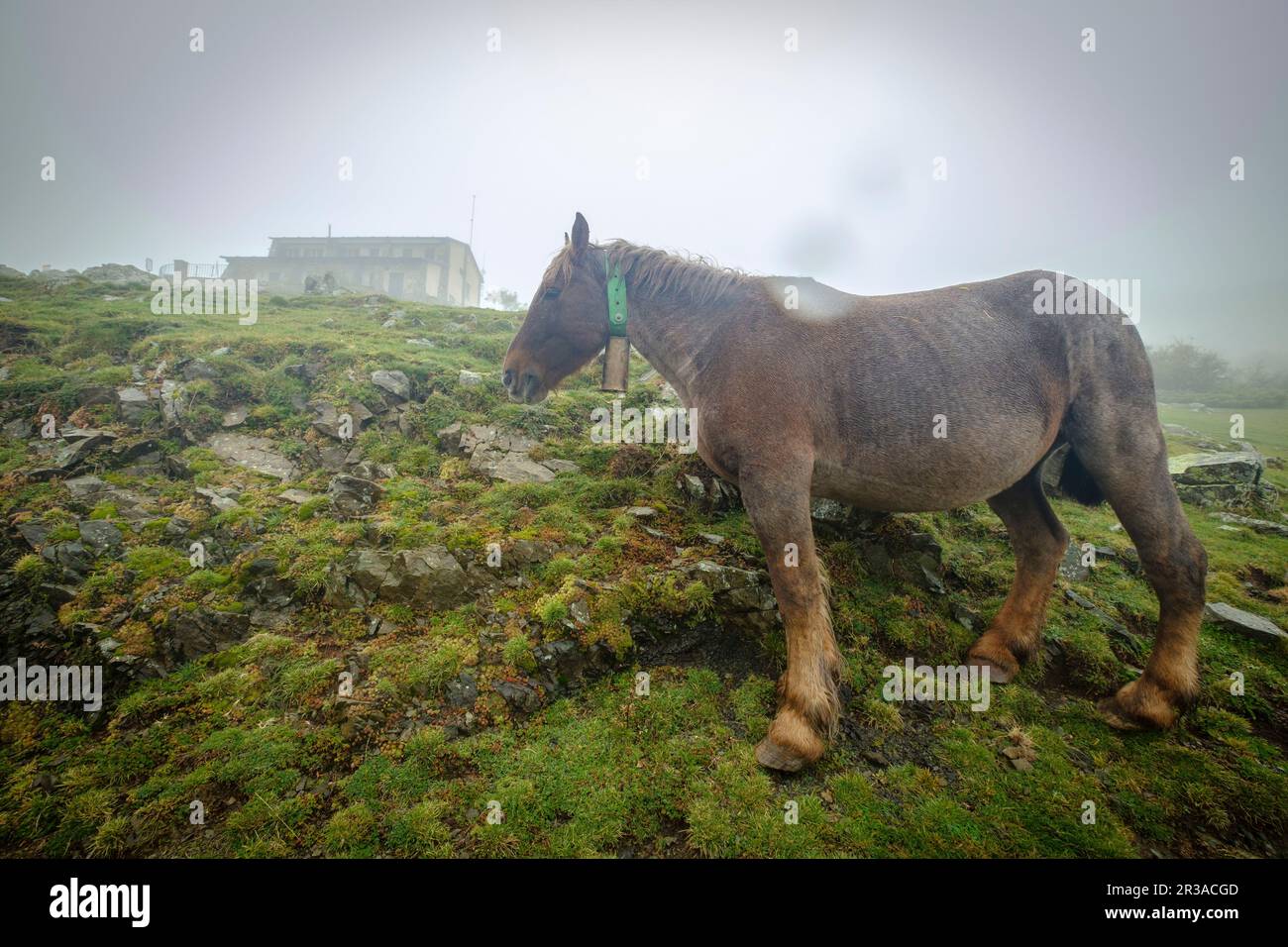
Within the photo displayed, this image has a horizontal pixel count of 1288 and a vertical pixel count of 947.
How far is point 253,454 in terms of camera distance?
7.65 metres

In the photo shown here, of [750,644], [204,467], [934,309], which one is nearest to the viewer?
[934,309]

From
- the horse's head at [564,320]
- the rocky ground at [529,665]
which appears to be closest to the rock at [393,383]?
the rocky ground at [529,665]

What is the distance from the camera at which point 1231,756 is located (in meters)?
3.39

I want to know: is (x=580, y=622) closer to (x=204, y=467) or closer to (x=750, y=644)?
(x=750, y=644)

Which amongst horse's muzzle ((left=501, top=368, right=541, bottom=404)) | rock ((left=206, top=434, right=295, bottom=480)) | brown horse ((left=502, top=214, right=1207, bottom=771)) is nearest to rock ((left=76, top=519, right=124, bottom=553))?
rock ((left=206, top=434, right=295, bottom=480))

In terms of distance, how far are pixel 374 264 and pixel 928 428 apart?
72609mm

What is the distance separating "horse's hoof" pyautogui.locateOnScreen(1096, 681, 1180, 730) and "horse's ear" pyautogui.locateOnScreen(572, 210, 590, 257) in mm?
6258

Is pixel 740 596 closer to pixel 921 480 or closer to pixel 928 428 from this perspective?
pixel 921 480

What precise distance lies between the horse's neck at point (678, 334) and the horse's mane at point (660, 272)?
120 mm

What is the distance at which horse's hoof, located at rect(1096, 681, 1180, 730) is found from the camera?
366 cm

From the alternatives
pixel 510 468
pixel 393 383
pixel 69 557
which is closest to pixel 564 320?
pixel 510 468

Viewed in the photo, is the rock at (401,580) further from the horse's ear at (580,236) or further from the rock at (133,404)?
the rock at (133,404)

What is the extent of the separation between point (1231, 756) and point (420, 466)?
29.5ft
